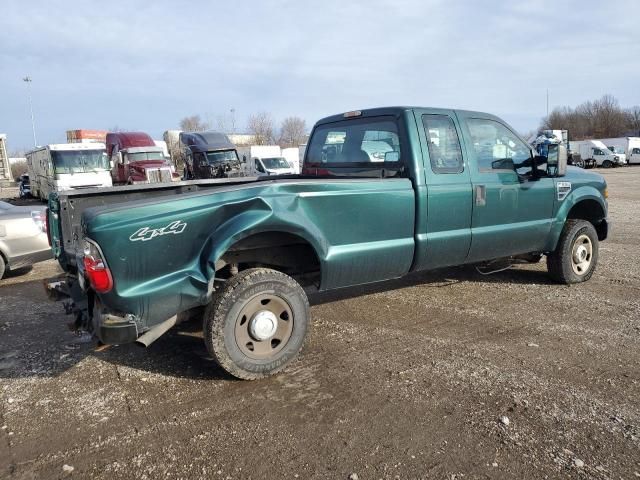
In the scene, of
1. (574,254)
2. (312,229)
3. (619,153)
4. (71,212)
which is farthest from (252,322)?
(619,153)

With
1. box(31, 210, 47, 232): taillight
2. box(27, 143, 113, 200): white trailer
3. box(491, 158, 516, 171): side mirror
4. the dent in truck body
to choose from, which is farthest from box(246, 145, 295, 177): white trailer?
the dent in truck body

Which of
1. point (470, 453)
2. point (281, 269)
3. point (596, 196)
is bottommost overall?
point (470, 453)

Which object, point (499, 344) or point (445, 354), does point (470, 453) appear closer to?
point (445, 354)

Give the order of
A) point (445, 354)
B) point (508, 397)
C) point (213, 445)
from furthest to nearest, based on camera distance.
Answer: point (445, 354) < point (508, 397) < point (213, 445)

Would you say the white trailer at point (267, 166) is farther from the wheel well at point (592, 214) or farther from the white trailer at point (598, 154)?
the white trailer at point (598, 154)

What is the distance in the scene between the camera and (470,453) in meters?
2.78

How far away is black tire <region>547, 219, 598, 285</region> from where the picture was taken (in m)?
5.75

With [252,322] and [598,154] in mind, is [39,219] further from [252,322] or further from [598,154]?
[598,154]

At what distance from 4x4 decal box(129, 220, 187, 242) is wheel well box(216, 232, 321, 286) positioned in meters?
0.50

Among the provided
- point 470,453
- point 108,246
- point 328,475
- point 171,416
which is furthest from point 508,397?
point 108,246

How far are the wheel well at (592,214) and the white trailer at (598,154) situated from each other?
4549 centimetres

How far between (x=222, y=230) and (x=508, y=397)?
2.26 m

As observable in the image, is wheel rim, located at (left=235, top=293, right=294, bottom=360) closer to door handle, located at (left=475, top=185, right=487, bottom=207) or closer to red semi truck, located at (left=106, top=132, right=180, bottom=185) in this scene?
door handle, located at (left=475, top=185, right=487, bottom=207)

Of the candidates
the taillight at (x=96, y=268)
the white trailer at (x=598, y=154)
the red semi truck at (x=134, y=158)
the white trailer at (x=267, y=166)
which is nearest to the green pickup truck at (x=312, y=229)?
the taillight at (x=96, y=268)
